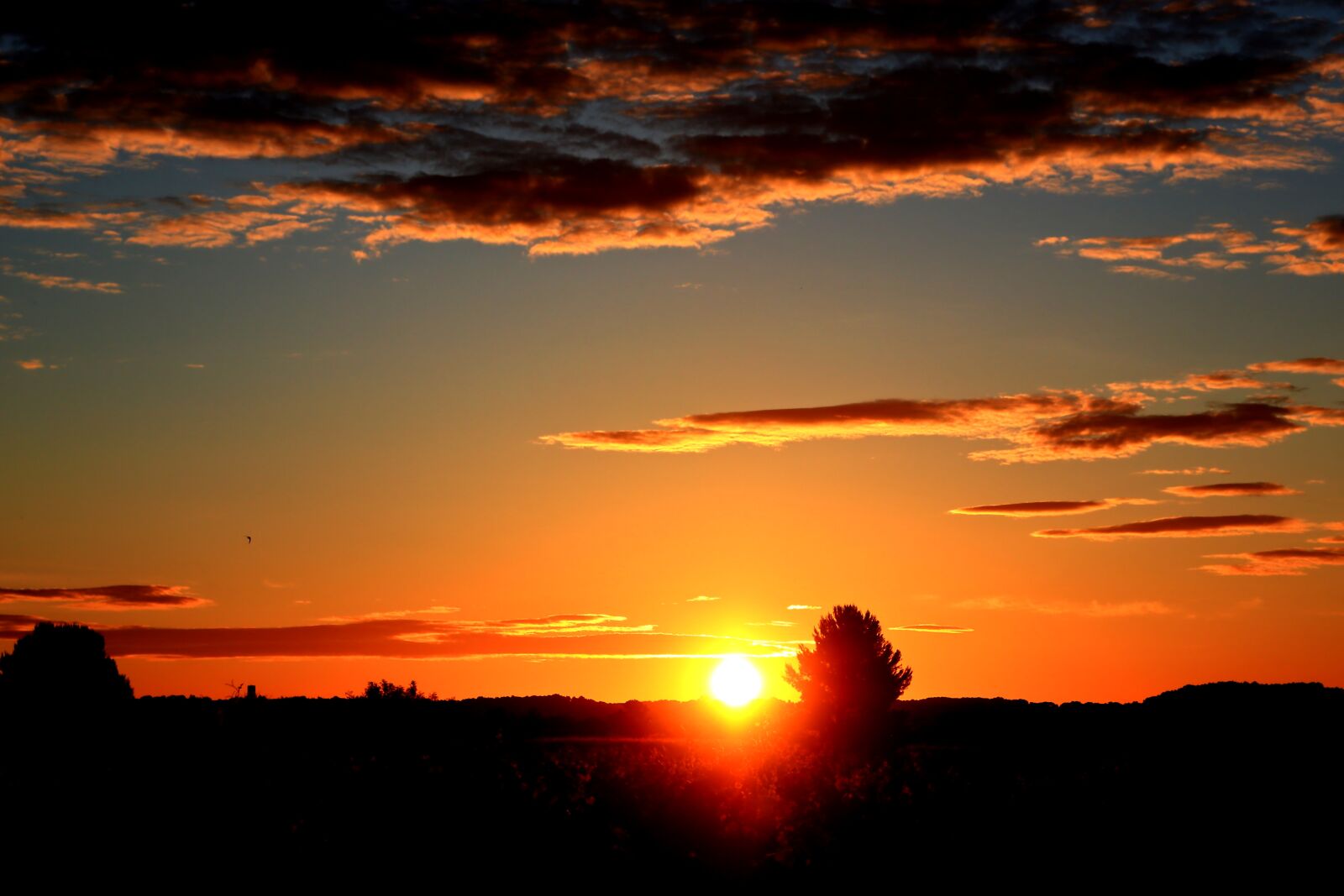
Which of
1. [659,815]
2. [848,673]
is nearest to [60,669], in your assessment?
[848,673]

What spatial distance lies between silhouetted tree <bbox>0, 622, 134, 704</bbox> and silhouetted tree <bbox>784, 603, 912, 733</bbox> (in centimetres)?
5286

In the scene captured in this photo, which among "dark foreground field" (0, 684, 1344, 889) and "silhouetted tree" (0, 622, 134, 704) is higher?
"silhouetted tree" (0, 622, 134, 704)

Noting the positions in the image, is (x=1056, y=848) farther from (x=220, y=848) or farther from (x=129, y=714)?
(x=129, y=714)

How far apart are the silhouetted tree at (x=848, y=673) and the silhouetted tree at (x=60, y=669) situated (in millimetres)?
52864

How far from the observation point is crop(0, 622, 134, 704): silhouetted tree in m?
95.9

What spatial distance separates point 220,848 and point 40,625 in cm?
8214

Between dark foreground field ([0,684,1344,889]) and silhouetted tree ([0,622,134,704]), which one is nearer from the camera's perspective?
dark foreground field ([0,684,1344,889])

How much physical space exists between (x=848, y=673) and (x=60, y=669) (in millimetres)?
59855

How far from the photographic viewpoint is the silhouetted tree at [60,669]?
Answer: 95.9m

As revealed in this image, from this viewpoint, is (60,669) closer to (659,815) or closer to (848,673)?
(848,673)

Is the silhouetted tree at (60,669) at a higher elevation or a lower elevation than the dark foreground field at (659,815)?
higher

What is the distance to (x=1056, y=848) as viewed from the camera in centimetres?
3503

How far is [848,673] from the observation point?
333ft

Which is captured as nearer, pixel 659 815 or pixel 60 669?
pixel 659 815
